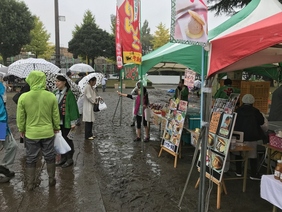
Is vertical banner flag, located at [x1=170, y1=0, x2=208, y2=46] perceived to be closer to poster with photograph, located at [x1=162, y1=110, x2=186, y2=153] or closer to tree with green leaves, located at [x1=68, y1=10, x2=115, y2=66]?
poster with photograph, located at [x1=162, y1=110, x2=186, y2=153]

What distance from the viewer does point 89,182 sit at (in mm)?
4316

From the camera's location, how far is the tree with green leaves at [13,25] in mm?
26297

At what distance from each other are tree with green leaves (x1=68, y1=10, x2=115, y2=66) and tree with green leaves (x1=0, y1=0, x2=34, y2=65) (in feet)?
23.0

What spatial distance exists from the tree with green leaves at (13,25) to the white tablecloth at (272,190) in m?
29.0

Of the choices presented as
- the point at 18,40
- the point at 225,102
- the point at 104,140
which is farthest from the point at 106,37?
the point at 225,102

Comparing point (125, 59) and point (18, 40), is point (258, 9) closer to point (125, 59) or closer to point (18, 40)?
point (125, 59)

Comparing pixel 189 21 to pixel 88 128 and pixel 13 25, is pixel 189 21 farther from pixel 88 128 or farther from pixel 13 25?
pixel 13 25

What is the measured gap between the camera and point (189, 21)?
9.09 ft

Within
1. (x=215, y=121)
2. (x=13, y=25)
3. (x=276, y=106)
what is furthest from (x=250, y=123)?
(x=13, y=25)

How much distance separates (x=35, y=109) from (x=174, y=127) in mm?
2634

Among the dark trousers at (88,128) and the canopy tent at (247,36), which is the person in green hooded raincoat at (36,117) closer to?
the canopy tent at (247,36)

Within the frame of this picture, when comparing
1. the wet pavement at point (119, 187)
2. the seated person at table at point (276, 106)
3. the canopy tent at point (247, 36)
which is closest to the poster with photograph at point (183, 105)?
the wet pavement at point (119, 187)

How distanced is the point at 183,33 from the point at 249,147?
2186 millimetres

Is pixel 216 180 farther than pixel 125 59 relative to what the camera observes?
No
